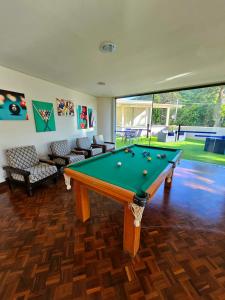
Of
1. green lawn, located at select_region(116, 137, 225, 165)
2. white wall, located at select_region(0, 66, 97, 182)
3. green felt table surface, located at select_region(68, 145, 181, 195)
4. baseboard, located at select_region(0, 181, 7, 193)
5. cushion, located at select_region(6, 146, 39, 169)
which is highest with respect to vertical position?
white wall, located at select_region(0, 66, 97, 182)

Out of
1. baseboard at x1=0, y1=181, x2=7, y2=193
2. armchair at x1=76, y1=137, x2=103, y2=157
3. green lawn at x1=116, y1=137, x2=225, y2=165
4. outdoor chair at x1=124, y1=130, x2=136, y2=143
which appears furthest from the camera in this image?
outdoor chair at x1=124, y1=130, x2=136, y2=143

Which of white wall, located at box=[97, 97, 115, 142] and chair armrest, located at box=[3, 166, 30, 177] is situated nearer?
chair armrest, located at box=[3, 166, 30, 177]

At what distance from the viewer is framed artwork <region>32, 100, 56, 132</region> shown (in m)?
3.50

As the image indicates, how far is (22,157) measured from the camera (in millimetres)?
3066

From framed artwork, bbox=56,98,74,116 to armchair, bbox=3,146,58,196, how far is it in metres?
1.49

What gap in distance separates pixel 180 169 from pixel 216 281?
3.02 m

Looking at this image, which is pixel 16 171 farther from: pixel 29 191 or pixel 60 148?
pixel 60 148

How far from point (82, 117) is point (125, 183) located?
4138mm

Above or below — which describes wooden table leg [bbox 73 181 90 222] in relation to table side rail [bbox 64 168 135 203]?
below

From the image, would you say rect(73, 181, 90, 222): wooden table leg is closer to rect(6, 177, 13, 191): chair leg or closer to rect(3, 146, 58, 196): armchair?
rect(3, 146, 58, 196): armchair

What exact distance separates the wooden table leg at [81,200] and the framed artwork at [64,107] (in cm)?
298

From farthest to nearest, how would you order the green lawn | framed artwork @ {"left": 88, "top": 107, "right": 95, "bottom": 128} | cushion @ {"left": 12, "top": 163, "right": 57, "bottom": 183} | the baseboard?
1. framed artwork @ {"left": 88, "top": 107, "right": 95, "bottom": 128}
2. the green lawn
3. the baseboard
4. cushion @ {"left": 12, "top": 163, "right": 57, "bottom": 183}

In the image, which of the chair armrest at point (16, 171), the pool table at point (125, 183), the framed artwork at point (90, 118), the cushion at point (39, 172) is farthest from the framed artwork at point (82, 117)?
the pool table at point (125, 183)

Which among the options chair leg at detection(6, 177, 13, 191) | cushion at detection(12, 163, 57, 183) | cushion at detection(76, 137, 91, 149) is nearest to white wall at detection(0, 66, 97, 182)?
Answer: chair leg at detection(6, 177, 13, 191)
